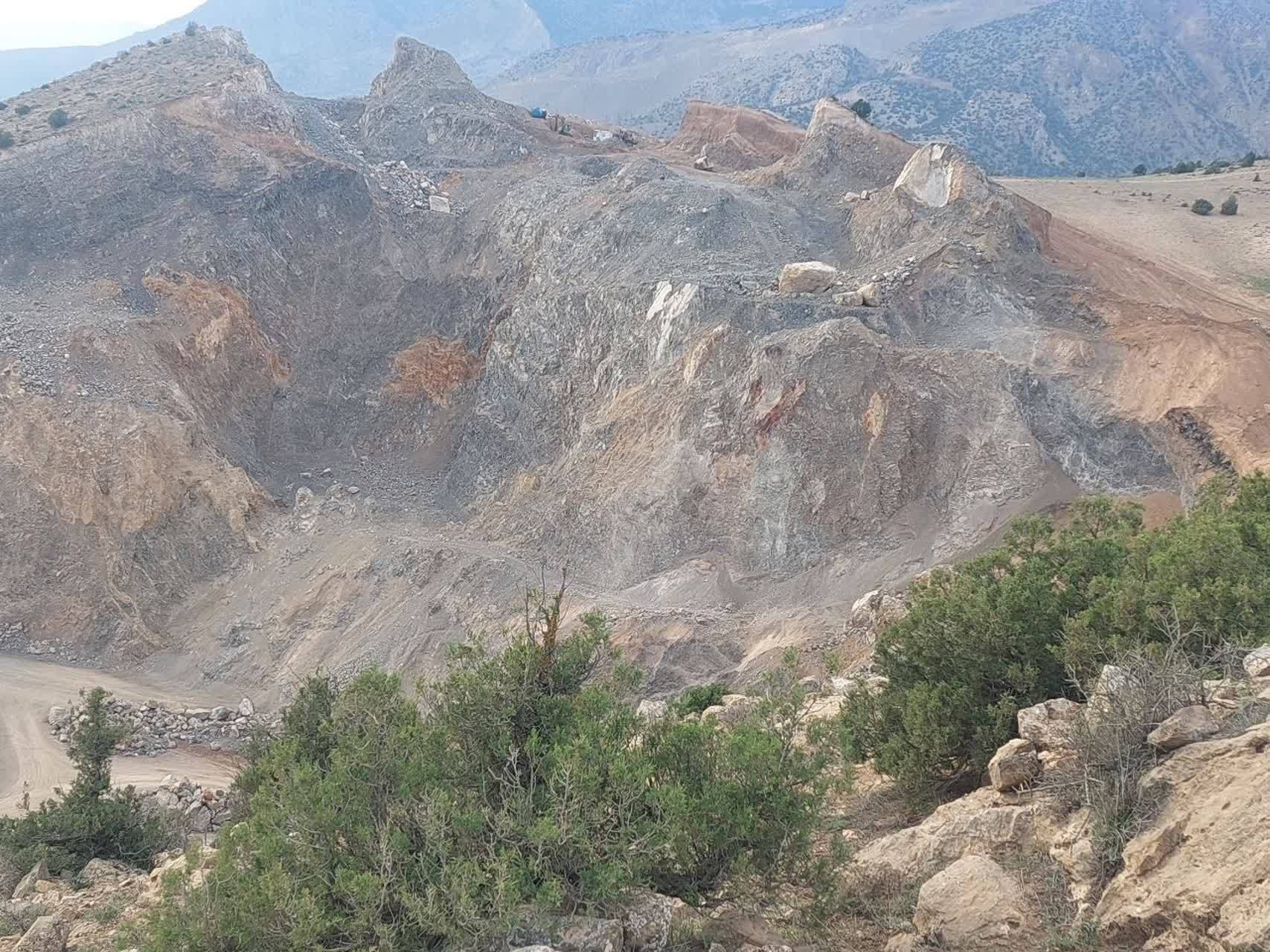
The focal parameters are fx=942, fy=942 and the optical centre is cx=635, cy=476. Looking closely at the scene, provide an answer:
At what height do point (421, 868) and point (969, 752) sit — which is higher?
point (421, 868)

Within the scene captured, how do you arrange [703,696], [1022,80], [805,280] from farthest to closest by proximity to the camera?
1. [1022,80]
2. [805,280]
3. [703,696]

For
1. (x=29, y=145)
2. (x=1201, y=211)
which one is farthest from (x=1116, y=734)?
(x=1201, y=211)

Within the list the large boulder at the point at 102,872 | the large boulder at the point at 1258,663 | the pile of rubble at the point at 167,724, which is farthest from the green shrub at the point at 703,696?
the pile of rubble at the point at 167,724

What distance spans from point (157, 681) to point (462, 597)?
9649mm

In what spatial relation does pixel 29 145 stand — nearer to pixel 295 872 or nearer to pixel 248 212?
pixel 248 212

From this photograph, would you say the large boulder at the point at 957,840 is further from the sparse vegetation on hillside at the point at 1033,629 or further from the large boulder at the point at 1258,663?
the large boulder at the point at 1258,663

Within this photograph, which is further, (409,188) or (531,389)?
(409,188)

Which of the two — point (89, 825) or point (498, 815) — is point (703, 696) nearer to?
point (89, 825)

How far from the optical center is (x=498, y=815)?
7.68m

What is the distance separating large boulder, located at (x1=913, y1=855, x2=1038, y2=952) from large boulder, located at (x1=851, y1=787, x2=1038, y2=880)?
26.6 inches

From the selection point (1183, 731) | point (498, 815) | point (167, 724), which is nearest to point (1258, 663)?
point (1183, 731)

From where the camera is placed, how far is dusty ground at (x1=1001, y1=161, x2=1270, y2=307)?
132ft

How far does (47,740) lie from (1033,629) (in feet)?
81.6

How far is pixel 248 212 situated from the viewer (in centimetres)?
3875
